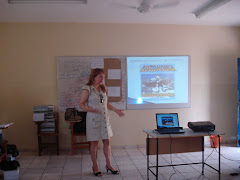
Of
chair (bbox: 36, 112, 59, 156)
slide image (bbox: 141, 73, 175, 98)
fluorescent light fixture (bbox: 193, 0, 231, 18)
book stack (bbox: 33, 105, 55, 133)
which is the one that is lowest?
chair (bbox: 36, 112, 59, 156)

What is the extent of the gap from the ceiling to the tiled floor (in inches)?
105

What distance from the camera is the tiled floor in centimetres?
352

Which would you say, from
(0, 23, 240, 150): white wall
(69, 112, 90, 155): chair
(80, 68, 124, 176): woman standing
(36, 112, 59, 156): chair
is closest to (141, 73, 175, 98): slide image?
(0, 23, 240, 150): white wall

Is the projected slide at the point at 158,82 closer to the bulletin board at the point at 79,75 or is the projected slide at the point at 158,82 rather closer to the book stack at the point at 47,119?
the bulletin board at the point at 79,75

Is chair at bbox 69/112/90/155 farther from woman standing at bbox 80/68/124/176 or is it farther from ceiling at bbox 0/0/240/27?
ceiling at bbox 0/0/240/27

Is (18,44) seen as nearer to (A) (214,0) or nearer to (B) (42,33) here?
(B) (42,33)

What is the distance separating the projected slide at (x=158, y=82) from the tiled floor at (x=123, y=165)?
1073mm

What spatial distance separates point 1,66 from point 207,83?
4.42 meters

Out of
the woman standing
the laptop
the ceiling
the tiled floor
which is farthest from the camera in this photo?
the ceiling

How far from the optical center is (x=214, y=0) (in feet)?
12.2

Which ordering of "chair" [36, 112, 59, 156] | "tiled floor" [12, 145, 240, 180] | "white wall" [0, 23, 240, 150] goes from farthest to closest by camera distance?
"white wall" [0, 23, 240, 150]
"chair" [36, 112, 59, 156]
"tiled floor" [12, 145, 240, 180]

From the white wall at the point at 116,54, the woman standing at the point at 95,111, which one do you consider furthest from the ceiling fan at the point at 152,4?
the woman standing at the point at 95,111

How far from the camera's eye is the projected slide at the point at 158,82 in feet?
16.6

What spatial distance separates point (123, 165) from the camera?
158 inches
